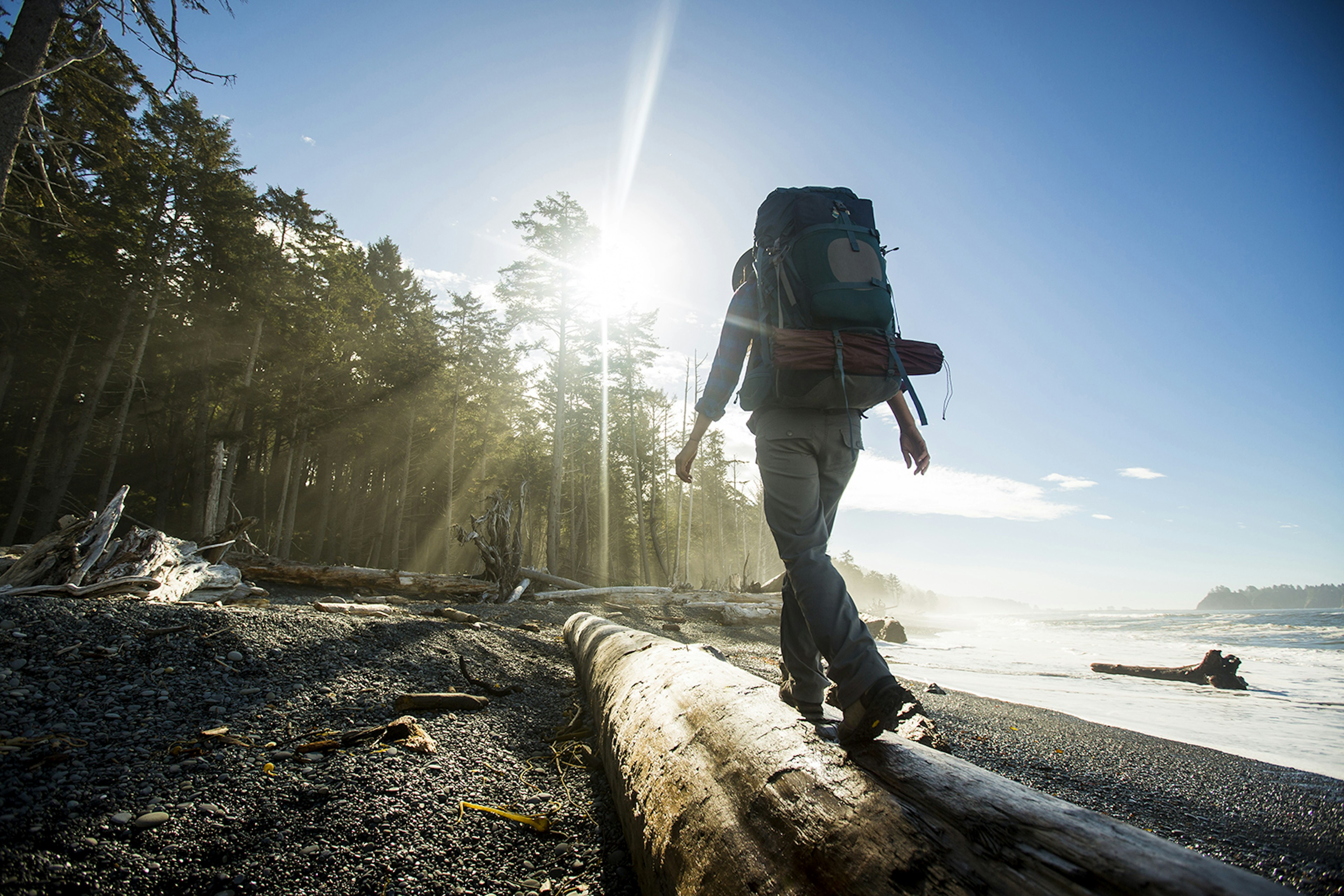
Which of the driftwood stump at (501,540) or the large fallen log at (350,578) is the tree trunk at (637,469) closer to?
the driftwood stump at (501,540)

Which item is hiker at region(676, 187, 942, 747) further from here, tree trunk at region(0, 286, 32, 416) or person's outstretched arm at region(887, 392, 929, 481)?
tree trunk at region(0, 286, 32, 416)

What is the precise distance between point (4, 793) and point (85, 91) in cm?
1382

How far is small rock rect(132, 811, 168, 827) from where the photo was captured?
60.8 inches

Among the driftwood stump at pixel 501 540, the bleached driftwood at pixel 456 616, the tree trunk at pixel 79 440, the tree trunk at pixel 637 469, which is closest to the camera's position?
the bleached driftwood at pixel 456 616

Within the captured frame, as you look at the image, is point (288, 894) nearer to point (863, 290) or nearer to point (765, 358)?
point (765, 358)

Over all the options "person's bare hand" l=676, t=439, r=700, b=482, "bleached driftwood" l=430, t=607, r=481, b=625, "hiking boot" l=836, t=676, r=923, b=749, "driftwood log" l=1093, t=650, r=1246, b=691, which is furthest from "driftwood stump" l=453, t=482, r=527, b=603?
"driftwood log" l=1093, t=650, r=1246, b=691

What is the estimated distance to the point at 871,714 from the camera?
1.59 meters

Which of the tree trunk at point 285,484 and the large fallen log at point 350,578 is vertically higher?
the tree trunk at point 285,484

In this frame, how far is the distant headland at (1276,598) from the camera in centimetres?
9112

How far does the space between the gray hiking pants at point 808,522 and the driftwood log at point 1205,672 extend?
30.8 feet

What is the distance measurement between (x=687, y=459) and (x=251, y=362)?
1801 cm

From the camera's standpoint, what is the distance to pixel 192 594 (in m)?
5.68

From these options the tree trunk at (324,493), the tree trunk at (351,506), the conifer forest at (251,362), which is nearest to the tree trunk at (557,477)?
the conifer forest at (251,362)

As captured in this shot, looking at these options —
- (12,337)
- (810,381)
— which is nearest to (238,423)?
(12,337)
